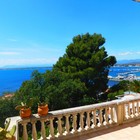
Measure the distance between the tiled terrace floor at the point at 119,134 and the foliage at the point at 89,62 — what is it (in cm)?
849

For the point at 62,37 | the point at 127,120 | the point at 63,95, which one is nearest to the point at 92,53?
the point at 63,95

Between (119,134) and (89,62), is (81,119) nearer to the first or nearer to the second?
(119,134)

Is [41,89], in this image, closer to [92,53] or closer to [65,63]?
[65,63]

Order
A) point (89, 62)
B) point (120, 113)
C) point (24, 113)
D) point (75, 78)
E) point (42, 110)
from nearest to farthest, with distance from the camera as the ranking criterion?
point (24, 113)
point (42, 110)
point (120, 113)
point (75, 78)
point (89, 62)

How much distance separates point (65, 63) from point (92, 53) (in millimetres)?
1998

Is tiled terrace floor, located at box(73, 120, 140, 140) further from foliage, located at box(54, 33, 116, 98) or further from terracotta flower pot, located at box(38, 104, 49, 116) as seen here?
foliage, located at box(54, 33, 116, 98)

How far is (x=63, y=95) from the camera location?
1012 cm

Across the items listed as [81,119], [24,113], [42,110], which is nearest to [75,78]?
[81,119]

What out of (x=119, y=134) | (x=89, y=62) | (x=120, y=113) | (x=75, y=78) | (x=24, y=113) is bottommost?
(x=119, y=134)

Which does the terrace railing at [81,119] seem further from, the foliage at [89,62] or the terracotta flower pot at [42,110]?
the foliage at [89,62]

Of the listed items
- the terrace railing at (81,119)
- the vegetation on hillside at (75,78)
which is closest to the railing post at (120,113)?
the terrace railing at (81,119)

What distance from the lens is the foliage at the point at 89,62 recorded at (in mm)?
13463

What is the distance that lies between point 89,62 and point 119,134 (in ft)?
31.3

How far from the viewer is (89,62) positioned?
1365cm
